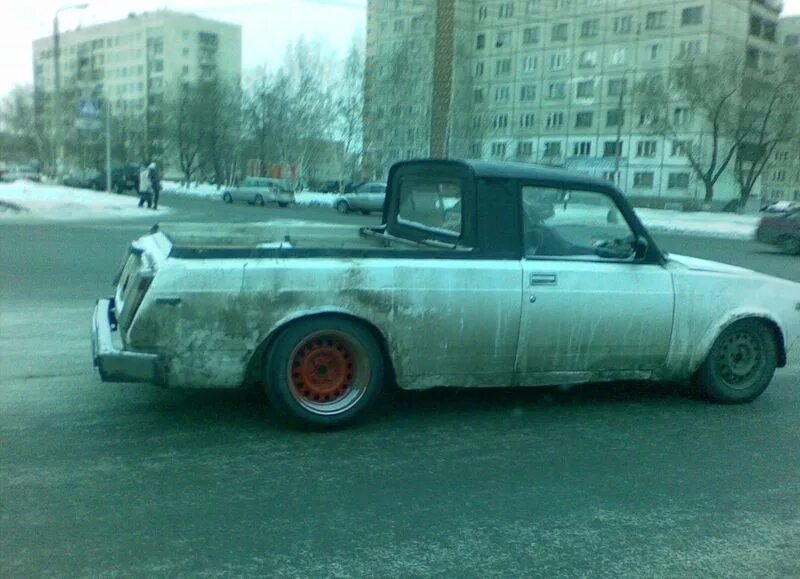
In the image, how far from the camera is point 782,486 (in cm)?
438

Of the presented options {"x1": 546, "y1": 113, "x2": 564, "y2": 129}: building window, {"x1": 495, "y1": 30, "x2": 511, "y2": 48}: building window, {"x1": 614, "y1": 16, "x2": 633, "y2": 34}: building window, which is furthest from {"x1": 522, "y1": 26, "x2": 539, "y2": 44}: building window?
{"x1": 614, "y1": 16, "x2": 633, "y2": 34}: building window

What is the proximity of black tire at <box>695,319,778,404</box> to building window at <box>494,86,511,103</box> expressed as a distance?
63.6 metres

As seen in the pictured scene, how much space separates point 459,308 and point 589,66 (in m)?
66.2

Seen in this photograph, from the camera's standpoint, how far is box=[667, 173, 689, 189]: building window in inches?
2598

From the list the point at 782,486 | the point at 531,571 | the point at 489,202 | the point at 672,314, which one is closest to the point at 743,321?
the point at 672,314

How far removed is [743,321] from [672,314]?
0.67 m

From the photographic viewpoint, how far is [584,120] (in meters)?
67.9

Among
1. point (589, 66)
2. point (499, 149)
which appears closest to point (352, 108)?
point (499, 149)

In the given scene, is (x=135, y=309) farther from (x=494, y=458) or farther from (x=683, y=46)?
(x=683, y=46)

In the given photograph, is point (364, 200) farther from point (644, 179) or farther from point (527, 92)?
point (644, 179)

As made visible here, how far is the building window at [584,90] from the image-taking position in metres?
67.4

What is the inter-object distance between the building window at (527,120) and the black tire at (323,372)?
67068mm

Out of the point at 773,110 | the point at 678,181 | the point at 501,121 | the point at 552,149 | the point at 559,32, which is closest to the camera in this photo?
the point at 773,110

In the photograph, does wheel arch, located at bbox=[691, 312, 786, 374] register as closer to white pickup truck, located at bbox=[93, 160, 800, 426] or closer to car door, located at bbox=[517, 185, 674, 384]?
white pickup truck, located at bbox=[93, 160, 800, 426]
